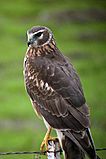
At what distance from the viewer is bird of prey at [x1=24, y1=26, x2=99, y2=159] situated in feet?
28.2

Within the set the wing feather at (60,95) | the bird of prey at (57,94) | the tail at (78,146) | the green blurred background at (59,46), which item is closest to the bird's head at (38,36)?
the bird of prey at (57,94)

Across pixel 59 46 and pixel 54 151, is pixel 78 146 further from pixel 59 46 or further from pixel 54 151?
pixel 59 46

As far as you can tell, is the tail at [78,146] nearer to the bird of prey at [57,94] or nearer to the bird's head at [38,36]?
the bird of prey at [57,94]

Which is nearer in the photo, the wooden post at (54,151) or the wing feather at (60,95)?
the wooden post at (54,151)

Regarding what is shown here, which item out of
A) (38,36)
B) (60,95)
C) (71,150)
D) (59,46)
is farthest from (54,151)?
(59,46)

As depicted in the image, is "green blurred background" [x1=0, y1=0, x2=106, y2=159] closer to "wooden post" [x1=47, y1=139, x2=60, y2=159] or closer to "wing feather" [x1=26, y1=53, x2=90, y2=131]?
"wing feather" [x1=26, y1=53, x2=90, y2=131]

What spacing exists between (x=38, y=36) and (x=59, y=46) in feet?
66.7

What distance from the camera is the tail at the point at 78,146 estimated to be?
8453 mm

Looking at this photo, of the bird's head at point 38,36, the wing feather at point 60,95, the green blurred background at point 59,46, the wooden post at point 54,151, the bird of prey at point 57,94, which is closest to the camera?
the wooden post at point 54,151

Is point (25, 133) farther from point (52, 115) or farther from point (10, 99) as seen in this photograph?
point (52, 115)

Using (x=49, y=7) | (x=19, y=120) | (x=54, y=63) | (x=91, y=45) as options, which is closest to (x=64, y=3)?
(x=49, y=7)

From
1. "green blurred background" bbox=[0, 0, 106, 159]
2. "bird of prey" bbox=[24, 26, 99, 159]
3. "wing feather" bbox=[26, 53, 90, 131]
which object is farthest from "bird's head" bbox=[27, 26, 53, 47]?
"green blurred background" bbox=[0, 0, 106, 159]

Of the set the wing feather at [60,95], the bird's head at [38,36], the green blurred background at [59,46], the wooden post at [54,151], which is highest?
the green blurred background at [59,46]

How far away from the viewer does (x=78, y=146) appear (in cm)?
853
